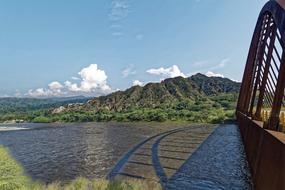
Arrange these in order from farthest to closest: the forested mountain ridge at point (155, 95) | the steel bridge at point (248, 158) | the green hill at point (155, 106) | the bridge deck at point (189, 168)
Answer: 1. the forested mountain ridge at point (155, 95)
2. the green hill at point (155, 106)
3. the bridge deck at point (189, 168)
4. the steel bridge at point (248, 158)

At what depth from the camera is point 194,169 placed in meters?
16.2

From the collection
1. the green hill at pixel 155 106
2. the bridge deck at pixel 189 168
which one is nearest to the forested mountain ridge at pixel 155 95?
the green hill at pixel 155 106

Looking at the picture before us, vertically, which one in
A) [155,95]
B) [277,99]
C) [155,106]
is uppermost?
[155,95]

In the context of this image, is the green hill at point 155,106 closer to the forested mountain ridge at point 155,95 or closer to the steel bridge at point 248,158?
the forested mountain ridge at point 155,95

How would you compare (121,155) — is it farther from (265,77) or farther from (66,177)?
(265,77)

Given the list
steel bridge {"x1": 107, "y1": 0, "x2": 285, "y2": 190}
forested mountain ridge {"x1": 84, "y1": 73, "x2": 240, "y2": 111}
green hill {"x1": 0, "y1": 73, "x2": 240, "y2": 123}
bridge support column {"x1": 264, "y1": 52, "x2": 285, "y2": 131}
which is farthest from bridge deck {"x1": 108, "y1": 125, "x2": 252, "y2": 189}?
forested mountain ridge {"x1": 84, "y1": 73, "x2": 240, "y2": 111}

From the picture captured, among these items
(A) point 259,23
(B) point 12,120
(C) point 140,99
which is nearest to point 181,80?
(C) point 140,99

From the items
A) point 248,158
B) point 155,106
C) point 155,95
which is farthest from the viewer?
point 155,95

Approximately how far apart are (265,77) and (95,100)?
130 meters

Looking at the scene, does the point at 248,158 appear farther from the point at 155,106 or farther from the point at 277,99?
the point at 155,106

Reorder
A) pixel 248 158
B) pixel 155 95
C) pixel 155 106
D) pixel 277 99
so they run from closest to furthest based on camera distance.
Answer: pixel 277 99 → pixel 248 158 → pixel 155 106 → pixel 155 95

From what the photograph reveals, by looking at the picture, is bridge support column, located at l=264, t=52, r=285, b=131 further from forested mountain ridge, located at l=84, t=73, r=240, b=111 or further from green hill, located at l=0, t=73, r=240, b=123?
forested mountain ridge, located at l=84, t=73, r=240, b=111

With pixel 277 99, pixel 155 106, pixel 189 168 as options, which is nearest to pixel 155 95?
pixel 155 106

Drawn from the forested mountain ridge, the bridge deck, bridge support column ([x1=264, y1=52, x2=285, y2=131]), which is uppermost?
the forested mountain ridge
